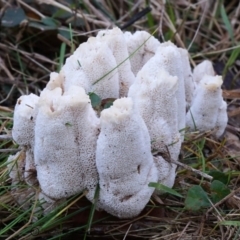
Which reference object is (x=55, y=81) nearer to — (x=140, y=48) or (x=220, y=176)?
(x=140, y=48)

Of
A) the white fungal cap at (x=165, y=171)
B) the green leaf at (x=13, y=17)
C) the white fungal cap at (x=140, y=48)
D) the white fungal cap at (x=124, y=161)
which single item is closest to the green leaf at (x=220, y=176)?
the white fungal cap at (x=165, y=171)

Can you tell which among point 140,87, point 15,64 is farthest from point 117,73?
point 15,64

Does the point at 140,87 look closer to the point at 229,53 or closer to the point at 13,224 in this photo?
the point at 13,224

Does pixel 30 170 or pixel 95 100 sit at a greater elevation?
pixel 95 100

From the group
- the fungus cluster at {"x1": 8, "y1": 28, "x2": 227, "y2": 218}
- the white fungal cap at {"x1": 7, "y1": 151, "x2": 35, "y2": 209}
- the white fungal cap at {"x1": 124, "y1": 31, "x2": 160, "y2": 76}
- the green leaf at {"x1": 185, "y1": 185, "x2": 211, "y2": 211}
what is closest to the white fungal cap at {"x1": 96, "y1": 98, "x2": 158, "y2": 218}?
the fungus cluster at {"x1": 8, "y1": 28, "x2": 227, "y2": 218}

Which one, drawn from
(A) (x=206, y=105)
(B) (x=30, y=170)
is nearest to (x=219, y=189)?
(A) (x=206, y=105)

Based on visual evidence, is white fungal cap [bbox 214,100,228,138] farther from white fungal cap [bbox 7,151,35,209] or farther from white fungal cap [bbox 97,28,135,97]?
white fungal cap [bbox 7,151,35,209]
